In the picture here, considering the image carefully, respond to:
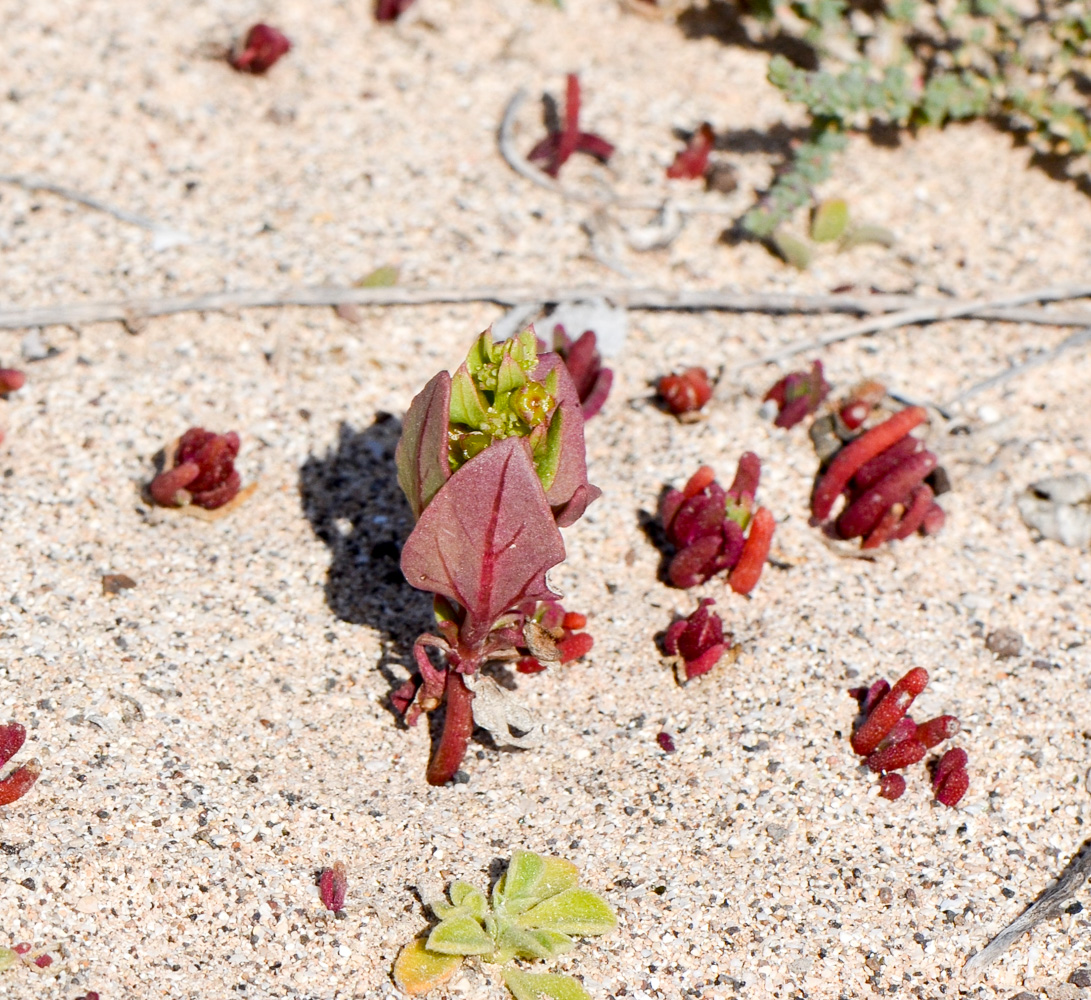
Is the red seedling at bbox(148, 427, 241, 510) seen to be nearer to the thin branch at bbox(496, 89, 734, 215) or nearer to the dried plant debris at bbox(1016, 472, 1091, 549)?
the thin branch at bbox(496, 89, 734, 215)

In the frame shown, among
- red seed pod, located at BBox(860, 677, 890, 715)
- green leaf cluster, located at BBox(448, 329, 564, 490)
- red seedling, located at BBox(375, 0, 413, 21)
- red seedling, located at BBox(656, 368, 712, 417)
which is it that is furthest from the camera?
red seedling, located at BBox(375, 0, 413, 21)

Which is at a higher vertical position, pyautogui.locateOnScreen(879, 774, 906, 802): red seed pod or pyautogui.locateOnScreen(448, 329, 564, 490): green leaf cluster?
pyautogui.locateOnScreen(448, 329, 564, 490): green leaf cluster

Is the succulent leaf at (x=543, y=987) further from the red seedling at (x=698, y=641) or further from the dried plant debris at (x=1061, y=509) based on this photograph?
the dried plant debris at (x=1061, y=509)

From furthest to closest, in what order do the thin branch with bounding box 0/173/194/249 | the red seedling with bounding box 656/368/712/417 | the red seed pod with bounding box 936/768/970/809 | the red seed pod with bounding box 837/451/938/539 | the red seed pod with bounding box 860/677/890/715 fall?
the thin branch with bounding box 0/173/194/249, the red seedling with bounding box 656/368/712/417, the red seed pod with bounding box 837/451/938/539, the red seed pod with bounding box 860/677/890/715, the red seed pod with bounding box 936/768/970/809

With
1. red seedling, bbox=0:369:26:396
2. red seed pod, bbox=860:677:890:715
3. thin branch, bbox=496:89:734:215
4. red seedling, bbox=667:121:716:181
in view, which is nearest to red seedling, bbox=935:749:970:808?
red seed pod, bbox=860:677:890:715

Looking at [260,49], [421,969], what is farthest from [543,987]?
[260,49]

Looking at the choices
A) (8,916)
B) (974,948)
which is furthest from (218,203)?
(974,948)

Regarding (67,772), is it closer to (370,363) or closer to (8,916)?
(8,916)

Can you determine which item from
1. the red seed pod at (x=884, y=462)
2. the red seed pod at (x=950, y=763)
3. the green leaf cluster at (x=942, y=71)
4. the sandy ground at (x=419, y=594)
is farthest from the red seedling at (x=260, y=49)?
the red seed pod at (x=950, y=763)
